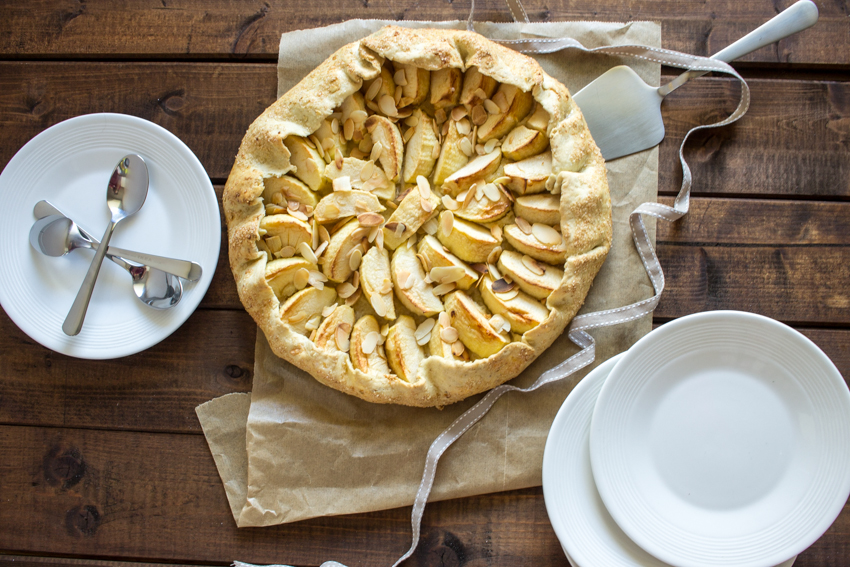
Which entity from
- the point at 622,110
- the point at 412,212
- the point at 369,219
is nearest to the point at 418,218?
the point at 412,212

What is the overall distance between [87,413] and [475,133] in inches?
60.8

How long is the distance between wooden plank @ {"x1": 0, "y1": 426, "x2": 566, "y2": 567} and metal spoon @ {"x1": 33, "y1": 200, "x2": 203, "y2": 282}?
0.55 meters

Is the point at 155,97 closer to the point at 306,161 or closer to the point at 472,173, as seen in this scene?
the point at 306,161

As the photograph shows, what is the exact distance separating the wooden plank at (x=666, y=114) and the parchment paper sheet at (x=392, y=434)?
220mm

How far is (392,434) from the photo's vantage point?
1.72 meters

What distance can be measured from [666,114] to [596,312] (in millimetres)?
701

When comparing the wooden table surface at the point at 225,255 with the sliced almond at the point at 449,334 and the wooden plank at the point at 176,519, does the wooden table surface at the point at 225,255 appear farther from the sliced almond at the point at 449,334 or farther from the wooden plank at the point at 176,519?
the sliced almond at the point at 449,334

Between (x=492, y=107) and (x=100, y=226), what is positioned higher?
(x=492, y=107)

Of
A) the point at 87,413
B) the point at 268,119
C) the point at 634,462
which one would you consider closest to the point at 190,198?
the point at 268,119

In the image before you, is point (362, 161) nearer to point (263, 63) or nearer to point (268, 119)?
point (268, 119)

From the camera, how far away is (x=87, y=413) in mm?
1844

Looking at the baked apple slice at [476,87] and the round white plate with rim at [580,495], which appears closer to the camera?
the round white plate with rim at [580,495]

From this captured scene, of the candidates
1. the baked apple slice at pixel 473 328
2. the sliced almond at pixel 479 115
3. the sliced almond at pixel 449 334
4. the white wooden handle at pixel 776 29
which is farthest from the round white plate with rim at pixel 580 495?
the white wooden handle at pixel 776 29

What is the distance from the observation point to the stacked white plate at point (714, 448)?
4.64 ft
